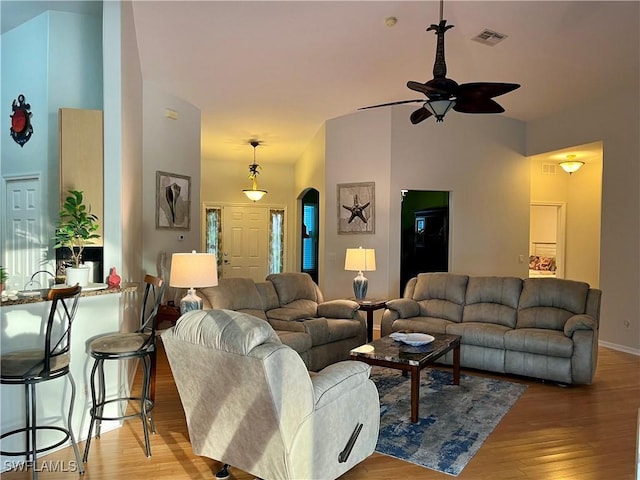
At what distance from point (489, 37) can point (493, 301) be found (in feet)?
9.05

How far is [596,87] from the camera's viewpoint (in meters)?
5.61

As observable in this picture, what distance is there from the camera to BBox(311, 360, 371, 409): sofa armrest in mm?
2246

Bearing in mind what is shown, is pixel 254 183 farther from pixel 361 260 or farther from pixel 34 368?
pixel 34 368

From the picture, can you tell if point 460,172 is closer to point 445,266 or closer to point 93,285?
point 445,266

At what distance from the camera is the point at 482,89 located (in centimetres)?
330

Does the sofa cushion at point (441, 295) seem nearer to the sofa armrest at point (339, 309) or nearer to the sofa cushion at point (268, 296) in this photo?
the sofa armrest at point (339, 309)

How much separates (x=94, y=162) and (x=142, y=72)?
7.07 ft

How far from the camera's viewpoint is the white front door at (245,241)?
30.6 feet

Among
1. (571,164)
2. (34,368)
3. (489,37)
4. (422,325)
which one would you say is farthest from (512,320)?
(34,368)

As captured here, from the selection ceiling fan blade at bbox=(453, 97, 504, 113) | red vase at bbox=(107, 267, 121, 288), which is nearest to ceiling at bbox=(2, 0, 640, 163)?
ceiling fan blade at bbox=(453, 97, 504, 113)

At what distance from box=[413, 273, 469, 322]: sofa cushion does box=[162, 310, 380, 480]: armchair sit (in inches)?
108

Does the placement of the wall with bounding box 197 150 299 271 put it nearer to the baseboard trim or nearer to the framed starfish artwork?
the framed starfish artwork

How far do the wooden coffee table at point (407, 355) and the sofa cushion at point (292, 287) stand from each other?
1486 millimetres

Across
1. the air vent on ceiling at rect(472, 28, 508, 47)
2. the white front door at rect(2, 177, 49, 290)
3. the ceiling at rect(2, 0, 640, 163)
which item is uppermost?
the air vent on ceiling at rect(472, 28, 508, 47)
